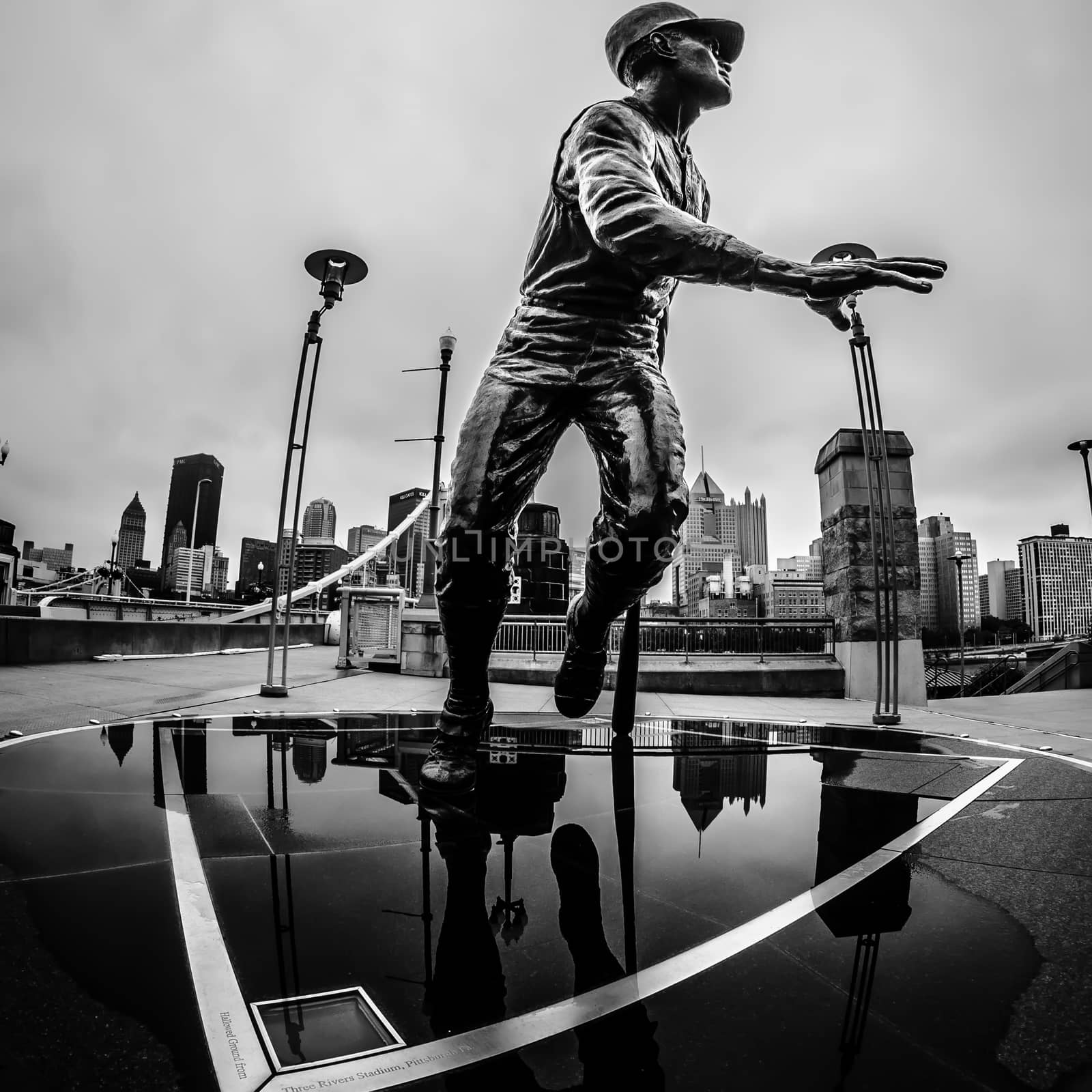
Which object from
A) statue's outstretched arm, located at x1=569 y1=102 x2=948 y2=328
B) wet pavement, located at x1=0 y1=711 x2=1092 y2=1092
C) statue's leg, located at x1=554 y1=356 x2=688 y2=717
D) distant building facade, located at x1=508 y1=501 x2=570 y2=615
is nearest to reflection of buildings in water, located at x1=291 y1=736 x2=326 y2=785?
wet pavement, located at x1=0 y1=711 x2=1092 y2=1092

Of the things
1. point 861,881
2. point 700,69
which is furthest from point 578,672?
point 700,69

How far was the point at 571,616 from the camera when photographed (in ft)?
8.84

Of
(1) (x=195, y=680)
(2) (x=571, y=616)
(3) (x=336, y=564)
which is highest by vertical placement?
(3) (x=336, y=564)

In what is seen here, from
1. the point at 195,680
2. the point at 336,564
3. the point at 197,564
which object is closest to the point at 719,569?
the point at 336,564

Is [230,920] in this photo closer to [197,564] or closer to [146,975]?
[146,975]

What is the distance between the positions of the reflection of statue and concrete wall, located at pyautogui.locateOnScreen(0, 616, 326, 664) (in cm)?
751

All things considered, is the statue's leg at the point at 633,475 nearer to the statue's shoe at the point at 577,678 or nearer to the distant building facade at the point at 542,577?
the statue's shoe at the point at 577,678

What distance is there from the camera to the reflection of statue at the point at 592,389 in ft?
6.65

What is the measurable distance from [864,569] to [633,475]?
264 inches

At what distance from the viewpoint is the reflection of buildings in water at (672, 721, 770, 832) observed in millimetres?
A: 1916

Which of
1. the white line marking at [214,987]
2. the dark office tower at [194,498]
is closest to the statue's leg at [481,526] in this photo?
the white line marking at [214,987]

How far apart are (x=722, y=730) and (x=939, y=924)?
99.4 inches

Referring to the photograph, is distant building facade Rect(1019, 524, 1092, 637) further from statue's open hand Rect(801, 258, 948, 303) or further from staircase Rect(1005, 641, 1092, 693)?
statue's open hand Rect(801, 258, 948, 303)

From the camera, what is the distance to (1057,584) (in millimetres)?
74750
